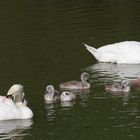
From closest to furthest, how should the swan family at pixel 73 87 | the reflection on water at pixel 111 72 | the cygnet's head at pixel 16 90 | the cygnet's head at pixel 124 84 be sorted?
the swan family at pixel 73 87
the cygnet's head at pixel 16 90
the cygnet's head at pixel 124 84
the reflection on water at pixel 111 72

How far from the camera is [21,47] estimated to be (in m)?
23.3

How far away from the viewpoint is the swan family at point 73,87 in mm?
15453

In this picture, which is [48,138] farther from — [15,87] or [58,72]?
[58,72]

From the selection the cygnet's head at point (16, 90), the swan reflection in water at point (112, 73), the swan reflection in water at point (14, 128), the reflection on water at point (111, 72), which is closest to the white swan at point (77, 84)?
the swan reflection in water at point (112, 73)

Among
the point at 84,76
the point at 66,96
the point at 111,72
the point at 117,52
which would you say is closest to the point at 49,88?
the point at 66,96

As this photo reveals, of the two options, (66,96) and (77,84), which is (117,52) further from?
(66,96)

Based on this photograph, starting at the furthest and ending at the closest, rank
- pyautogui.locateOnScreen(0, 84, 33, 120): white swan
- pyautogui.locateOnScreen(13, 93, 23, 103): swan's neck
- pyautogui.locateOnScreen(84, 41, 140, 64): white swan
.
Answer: pyautogui.locateOnScreen(84, 41, 140, 64): white swan, pyautogui.locateOnScreen(13, 93, 23, 103): swan's neck, pyautogui.locateOnScreen(0, 84, 33, 120): white swan

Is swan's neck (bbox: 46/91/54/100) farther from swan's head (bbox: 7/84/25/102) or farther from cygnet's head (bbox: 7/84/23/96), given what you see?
cygnet's head (bbox: 7/84/23/96)


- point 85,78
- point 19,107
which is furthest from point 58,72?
point 19,107

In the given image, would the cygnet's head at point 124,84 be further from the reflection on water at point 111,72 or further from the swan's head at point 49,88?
the swan's head at point 49,88

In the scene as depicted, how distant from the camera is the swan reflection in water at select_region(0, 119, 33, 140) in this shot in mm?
14380

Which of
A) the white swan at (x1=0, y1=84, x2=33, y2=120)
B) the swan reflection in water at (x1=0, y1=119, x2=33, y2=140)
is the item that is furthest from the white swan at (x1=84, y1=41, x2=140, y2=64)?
the swan reflection in water at (x1=0, y1=119, x2=33, y2=140)

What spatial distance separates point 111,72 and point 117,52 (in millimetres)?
1821

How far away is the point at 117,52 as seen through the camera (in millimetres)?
21641
